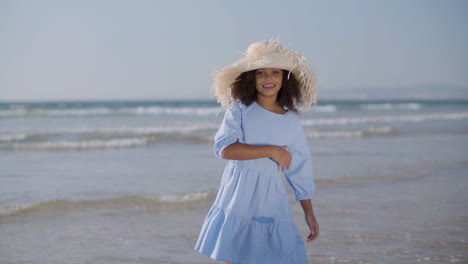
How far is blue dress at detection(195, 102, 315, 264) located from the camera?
2.56m

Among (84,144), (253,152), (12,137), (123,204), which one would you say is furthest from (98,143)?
(253,152)

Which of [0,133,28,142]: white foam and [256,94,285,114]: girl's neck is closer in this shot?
[256,94,285,114]: girl's neck

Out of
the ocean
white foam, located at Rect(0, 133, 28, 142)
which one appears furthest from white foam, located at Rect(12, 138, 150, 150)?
white foam, located at Rect(0, 133, 28, 142)

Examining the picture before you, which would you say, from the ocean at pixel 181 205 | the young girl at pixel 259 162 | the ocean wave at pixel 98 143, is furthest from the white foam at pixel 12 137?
the young girl at pixel 259 162

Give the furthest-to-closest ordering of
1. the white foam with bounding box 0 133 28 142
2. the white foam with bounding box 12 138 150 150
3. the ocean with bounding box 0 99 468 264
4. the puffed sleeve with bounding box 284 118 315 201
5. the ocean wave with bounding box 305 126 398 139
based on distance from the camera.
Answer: the ocean wave with bounding box 305 126 398 139, the white foam with bounding box 0 133 28 142, the white foam with bounding box 12 138 150 150, the ocean with bounding box 0 99 468 264, the puffed sleeve with bounding box 284 118 315 201

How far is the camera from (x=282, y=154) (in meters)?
2.57

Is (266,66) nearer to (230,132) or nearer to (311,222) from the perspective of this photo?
(230,132)

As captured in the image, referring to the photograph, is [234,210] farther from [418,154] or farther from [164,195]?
[418,154]

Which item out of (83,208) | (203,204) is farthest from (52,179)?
(203,204)

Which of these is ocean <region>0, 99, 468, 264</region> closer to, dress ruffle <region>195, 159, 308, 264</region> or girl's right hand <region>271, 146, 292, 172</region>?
dress ruffle <region>195, 159, 308, 264</region>

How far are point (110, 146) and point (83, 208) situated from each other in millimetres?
6565

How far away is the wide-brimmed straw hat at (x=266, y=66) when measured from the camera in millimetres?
Answer: 2635

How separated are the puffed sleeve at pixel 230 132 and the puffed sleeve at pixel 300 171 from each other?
298 mm

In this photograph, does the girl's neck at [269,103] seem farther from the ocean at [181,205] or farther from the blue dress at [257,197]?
the ocean at [181,205]
